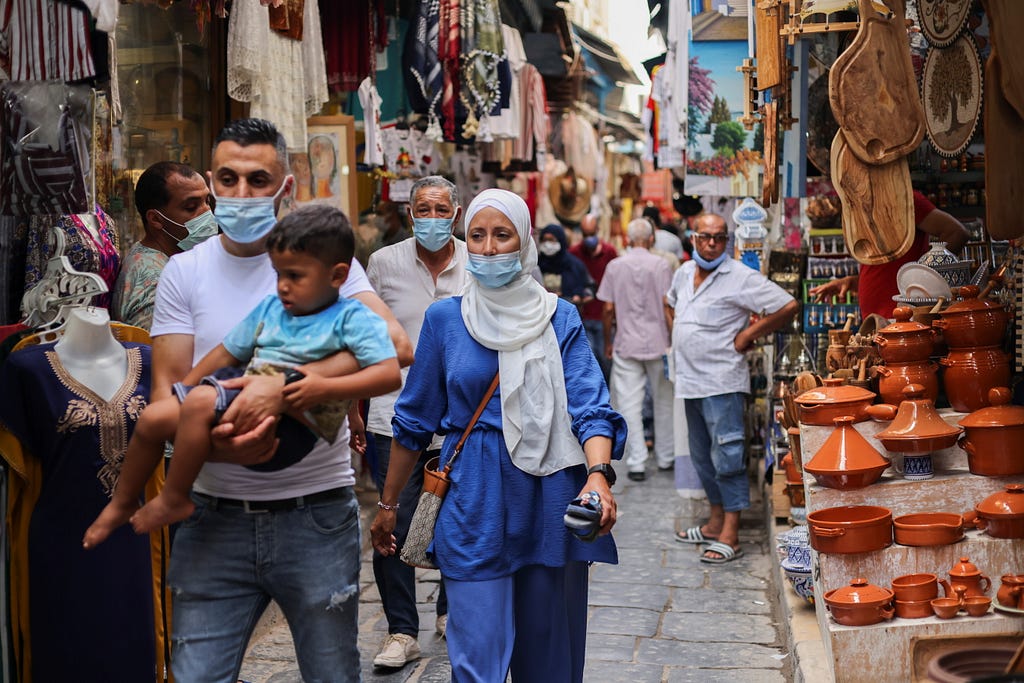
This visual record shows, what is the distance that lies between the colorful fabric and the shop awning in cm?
1337

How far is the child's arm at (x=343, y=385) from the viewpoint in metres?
2.63

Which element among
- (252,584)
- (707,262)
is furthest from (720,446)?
(252,584)

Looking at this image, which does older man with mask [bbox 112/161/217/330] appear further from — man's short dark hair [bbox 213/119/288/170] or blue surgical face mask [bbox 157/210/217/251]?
man's short dark hair [bbox 213/119/288/170]

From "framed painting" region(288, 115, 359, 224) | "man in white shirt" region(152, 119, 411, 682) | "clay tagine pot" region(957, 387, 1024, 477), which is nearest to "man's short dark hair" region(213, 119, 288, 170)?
"man in white shirt" region(152, 119, 411, 682)

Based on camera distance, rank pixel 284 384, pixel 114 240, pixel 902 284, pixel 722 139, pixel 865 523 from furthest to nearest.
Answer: pixel 722 139 → pixel 902 284 → pixel 114 240 → pixel 865 523 → pixel 284 384

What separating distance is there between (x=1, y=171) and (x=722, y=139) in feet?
20.1

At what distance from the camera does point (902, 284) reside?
17.5 feet

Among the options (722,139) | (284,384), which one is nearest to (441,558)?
(284,384)

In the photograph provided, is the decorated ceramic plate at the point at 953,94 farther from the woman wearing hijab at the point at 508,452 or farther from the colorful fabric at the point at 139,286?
the colorful fabric at the point at 139,286

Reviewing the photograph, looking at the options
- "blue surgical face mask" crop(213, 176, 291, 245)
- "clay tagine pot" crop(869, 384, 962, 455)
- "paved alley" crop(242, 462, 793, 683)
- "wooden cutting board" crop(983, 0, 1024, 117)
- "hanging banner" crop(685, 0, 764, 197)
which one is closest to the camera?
"blue surgical face mask" crop(213, 176, 291, 245)

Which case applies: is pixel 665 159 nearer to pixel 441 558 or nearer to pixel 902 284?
pixel 902 284

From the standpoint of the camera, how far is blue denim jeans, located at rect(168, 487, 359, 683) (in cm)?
284

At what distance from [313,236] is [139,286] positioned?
2068mm

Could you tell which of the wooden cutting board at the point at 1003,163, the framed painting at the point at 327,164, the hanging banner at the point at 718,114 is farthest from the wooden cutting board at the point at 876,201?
the hanging banner at the point at 718,114
